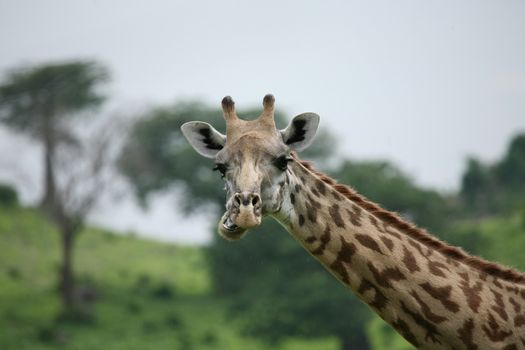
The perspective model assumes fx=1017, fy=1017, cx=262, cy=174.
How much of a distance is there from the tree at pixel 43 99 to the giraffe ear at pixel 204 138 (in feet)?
207

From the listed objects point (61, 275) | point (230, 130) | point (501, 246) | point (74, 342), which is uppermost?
→ point (501, 246)

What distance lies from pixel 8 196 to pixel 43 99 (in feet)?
25.1

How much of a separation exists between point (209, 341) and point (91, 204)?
13.1 metres

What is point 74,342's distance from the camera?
5756 cm

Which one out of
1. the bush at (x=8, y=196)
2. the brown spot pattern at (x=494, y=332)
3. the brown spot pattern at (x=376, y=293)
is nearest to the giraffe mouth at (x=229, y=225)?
the brown spot pattern at (x=376, y=293)

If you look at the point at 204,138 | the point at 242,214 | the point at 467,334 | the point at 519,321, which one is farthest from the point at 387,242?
the point at 204,138

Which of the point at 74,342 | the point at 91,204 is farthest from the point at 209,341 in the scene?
the point at 91,204

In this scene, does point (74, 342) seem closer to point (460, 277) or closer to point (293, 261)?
point (293, 261)

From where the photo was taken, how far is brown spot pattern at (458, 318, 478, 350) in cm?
933

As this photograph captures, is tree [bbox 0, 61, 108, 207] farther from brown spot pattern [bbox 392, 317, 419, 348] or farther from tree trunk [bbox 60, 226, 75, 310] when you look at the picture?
brown spot pattern [bbox 392, 317, 419, 348]

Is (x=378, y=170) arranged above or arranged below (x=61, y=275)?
above

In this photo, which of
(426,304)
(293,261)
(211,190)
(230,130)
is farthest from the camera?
(211,190)

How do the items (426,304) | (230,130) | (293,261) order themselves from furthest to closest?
(293,261) < (230,130) < (426,304)

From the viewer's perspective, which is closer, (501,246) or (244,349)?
(244,349)
